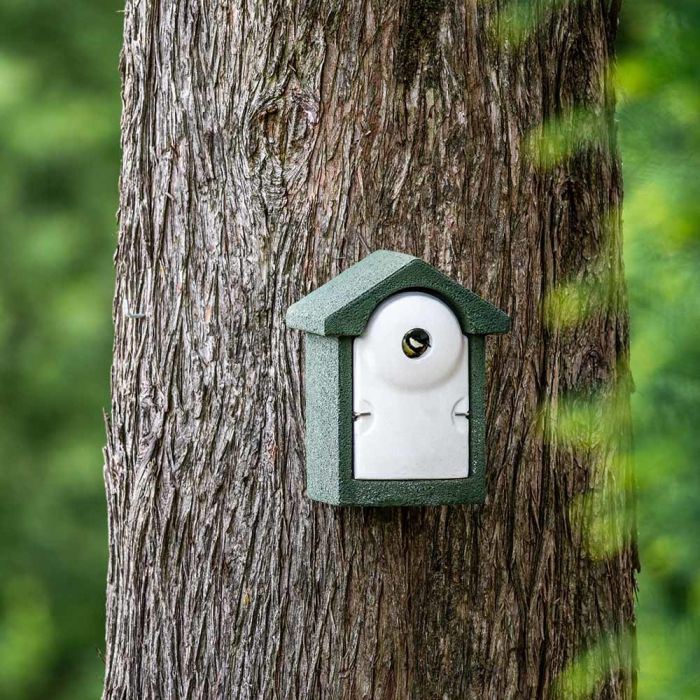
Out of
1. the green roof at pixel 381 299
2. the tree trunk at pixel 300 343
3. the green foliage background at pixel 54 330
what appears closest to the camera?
the green roof at pixel 381 299

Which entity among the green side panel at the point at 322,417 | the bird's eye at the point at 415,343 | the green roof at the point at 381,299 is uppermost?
the green roof at the point at 381,299

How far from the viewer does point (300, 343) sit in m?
1.94

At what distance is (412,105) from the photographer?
1.94 metres

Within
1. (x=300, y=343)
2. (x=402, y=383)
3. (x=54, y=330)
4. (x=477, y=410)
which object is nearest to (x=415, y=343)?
(x=402, y=383)

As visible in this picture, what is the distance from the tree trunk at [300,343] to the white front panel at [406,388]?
22cm

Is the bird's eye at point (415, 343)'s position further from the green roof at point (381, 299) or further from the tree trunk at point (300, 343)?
the tree trunk at point (300, 343)

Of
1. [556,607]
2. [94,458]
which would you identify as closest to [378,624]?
[556,607]

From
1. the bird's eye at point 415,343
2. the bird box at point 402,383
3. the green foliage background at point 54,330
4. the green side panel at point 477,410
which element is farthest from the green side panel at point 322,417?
the green foliage background at point 54,330

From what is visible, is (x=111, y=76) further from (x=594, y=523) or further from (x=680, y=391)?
(x=680, y=391)

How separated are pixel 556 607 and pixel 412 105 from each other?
3.35ft

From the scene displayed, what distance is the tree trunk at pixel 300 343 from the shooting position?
1924 millimetres

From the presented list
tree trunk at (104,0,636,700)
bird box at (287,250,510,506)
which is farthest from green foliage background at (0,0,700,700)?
bird box at (287,250,510,506)

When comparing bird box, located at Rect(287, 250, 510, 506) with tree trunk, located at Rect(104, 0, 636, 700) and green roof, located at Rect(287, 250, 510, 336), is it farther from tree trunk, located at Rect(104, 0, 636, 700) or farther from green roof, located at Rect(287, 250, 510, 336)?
tree trunk, located at Rect(104, 0, 636, 700)

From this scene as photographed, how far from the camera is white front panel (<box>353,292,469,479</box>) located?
1.71 meters
